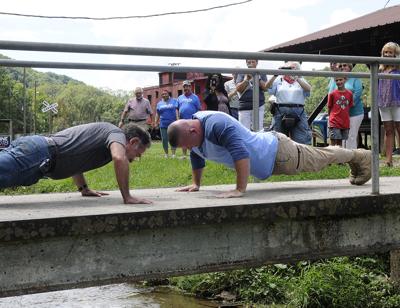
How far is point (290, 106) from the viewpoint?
25.7 feet

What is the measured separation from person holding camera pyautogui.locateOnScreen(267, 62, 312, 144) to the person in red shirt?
465 millimetres

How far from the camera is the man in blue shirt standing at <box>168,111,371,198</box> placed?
162 inches

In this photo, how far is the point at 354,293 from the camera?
672 cm

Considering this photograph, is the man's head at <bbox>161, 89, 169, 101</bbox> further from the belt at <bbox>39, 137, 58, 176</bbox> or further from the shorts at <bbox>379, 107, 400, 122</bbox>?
the belt at <bbox>39, 137, 58, 176</bbox>

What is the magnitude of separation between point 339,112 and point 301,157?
3.60 meters

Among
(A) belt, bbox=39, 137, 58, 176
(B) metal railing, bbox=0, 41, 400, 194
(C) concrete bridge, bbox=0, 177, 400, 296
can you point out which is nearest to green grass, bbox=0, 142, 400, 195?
(B) metal railing, bbox=0, 41, 400, 194

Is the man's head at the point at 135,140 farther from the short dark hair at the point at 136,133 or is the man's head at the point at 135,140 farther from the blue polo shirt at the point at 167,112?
the blue polo shirt at the point at 167,112

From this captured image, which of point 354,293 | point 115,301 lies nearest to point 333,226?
point 354,293

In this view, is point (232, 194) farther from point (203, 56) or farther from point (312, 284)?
point (312, 284)

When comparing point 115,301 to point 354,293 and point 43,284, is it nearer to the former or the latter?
point 354,293

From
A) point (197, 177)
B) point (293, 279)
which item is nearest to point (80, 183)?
point (197, 177)

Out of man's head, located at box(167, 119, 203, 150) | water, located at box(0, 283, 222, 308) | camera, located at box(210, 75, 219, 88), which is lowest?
water, located at box(0, 283, 222, 308)

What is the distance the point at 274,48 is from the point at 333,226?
1316 cm

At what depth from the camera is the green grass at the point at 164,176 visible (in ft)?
25.5
